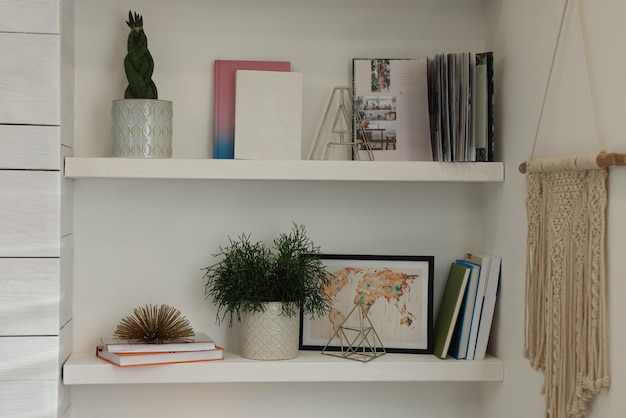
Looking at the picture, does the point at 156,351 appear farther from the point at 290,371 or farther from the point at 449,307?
Answer: the point at 449,307

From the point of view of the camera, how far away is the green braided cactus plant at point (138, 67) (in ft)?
6.10

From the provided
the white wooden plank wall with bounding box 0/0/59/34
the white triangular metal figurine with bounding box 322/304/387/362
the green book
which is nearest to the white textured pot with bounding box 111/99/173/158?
the white wooden plank wall with bounding box 0/0/59/34

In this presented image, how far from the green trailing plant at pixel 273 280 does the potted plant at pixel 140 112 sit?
32cm

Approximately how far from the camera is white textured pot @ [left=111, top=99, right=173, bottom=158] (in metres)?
1.83

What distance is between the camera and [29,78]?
175 centimetres

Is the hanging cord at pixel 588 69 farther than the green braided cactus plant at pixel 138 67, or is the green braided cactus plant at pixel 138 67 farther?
the green braided cactus plant at pixel 138 67

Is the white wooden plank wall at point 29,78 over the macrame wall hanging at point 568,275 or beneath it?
over

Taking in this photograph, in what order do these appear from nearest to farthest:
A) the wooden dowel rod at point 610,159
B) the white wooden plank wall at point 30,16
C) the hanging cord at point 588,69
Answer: the wooden dowel rod at point 610,159 → the hanging cord at point 588,69 → the white wooden plank wall at point 30,16

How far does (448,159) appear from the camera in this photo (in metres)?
1.84

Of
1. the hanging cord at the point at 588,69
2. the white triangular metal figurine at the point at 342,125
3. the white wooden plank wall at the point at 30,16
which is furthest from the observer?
the white triangular metal figurine at the point at 342,125

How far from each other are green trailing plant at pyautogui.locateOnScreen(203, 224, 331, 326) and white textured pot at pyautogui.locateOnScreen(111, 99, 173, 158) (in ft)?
1.05

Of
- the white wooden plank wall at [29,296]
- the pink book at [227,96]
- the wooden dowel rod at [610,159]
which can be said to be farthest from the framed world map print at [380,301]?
the wooden dowel rod at [610,159]

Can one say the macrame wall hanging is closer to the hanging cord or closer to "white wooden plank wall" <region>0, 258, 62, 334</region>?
the hanging cord

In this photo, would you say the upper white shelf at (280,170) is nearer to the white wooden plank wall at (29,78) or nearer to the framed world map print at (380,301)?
the white wooden plank wall at (29,78)
